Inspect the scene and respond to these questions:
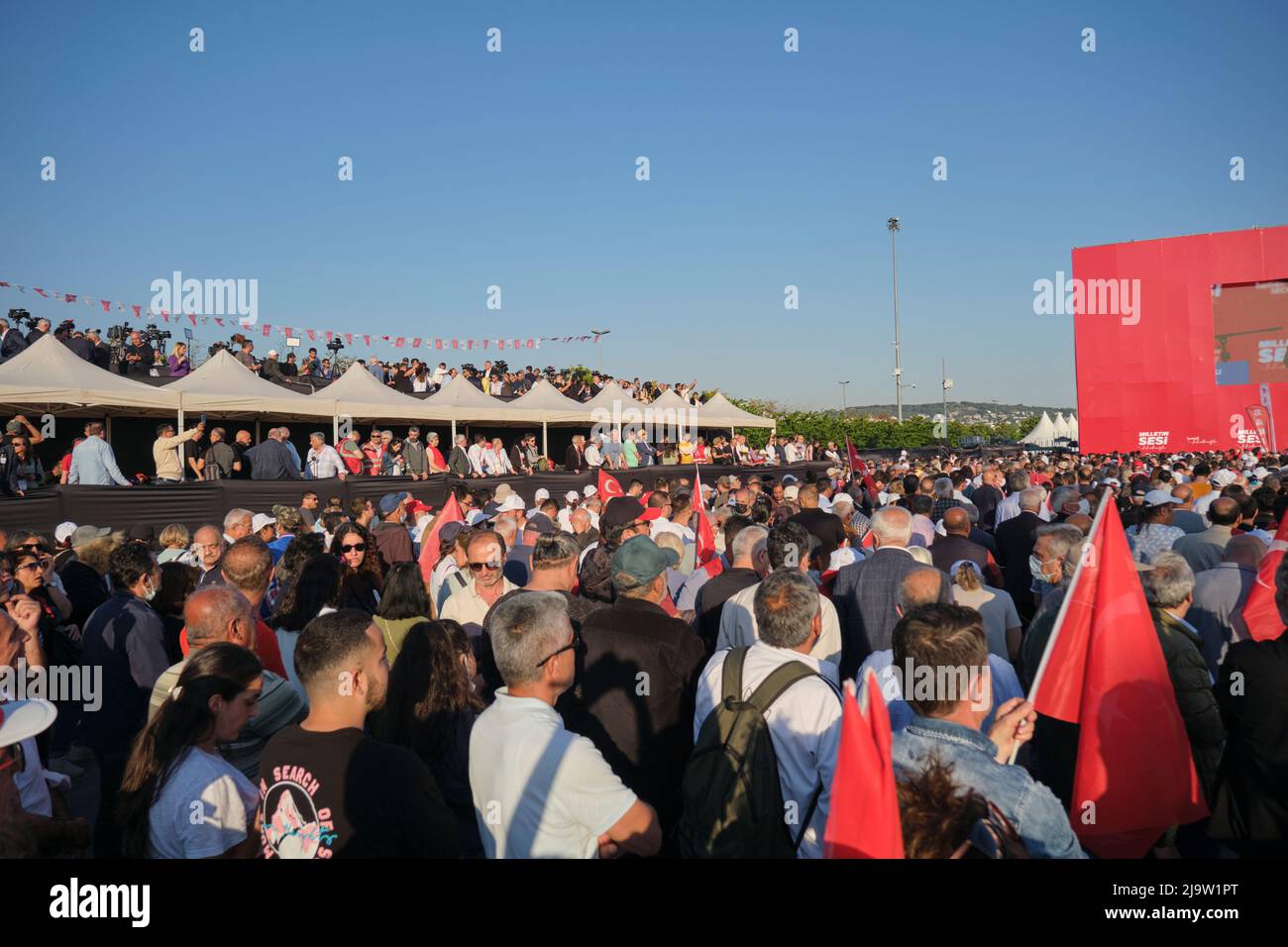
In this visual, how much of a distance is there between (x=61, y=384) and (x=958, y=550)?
41.1ft

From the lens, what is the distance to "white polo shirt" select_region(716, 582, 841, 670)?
14.9 feet

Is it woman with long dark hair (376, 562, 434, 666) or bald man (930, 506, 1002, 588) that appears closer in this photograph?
woman with long dark hair (376, 562, 434, 666)

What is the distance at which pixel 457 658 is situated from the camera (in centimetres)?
390

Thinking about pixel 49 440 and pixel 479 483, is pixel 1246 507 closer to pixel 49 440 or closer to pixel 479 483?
pixel 479 483

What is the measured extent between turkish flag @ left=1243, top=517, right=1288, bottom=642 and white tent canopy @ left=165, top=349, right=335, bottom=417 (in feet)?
47.9

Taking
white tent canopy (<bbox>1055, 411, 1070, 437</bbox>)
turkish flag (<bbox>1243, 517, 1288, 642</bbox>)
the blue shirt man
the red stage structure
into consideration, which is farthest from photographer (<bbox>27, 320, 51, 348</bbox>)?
white tent canopy (<bbox>1055, 411, 1070, 437</bbox>)

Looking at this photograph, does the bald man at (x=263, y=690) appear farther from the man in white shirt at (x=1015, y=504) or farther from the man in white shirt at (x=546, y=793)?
the man in white shirt at (x=1015, y=504)

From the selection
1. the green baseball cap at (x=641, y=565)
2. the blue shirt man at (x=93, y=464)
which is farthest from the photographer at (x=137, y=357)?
the green baseball cap at (x=641, y=565)

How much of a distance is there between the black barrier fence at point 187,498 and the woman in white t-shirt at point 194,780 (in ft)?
27.1

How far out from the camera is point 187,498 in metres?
11.3

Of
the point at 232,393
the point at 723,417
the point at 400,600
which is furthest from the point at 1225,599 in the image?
the point at 723,417

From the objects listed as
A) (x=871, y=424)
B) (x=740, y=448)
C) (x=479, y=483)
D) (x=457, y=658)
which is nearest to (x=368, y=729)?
(x=457, y=658)

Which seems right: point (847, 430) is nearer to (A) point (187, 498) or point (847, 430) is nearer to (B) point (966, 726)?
(A) point (187, 498)

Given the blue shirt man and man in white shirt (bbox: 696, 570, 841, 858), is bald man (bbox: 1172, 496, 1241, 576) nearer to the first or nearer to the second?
man in white shirt (bbox: 696, 570, 841, 858)
